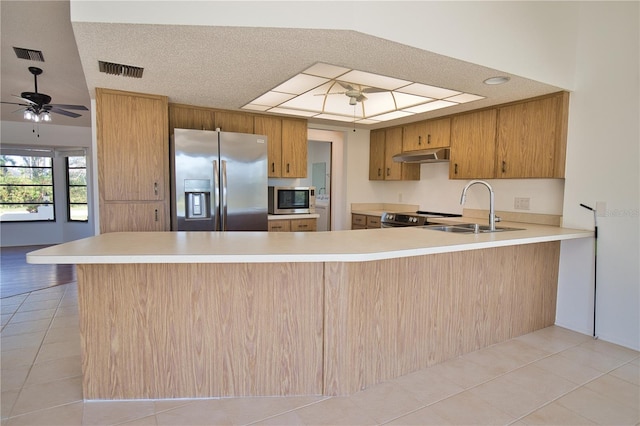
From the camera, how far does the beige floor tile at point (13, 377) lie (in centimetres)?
216

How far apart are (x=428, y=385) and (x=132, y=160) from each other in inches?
121

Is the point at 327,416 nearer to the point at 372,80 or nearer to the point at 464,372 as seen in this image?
the point at 464,372

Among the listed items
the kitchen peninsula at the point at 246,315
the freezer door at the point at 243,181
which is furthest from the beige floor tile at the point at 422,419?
the freezer door at the point at 243,181

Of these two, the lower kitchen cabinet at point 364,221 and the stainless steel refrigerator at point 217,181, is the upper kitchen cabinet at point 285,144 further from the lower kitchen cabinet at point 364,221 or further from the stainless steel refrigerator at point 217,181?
the lower kitchen cabinet at point 364,221

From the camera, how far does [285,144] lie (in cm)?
462

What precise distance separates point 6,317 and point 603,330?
16.9 ft

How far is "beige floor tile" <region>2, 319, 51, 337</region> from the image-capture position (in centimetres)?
297

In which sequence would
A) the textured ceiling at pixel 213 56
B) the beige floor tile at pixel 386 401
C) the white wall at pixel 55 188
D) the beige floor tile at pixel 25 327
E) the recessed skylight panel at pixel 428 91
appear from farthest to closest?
the white wall at pixel 55 188, the recessed skylight panel at pixel 428 91, the beige floor tile at pixel 25 327, the textured ceiling at pixel 213 56, the beige floor tile at pixel 386 401

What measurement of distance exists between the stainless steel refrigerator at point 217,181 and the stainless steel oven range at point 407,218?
5.50ft

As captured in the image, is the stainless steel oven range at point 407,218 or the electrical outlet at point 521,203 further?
the stainless steel oven range at point 407,218

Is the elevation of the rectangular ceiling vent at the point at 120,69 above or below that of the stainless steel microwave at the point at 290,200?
above

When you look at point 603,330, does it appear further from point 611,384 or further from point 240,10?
point 240,10

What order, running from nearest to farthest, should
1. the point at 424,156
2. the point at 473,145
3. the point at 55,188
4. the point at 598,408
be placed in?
the point at 598,408
the point at 473,145
the point at 424,156
the point at 55,188

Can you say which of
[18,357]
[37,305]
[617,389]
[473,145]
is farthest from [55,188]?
[617,389]
